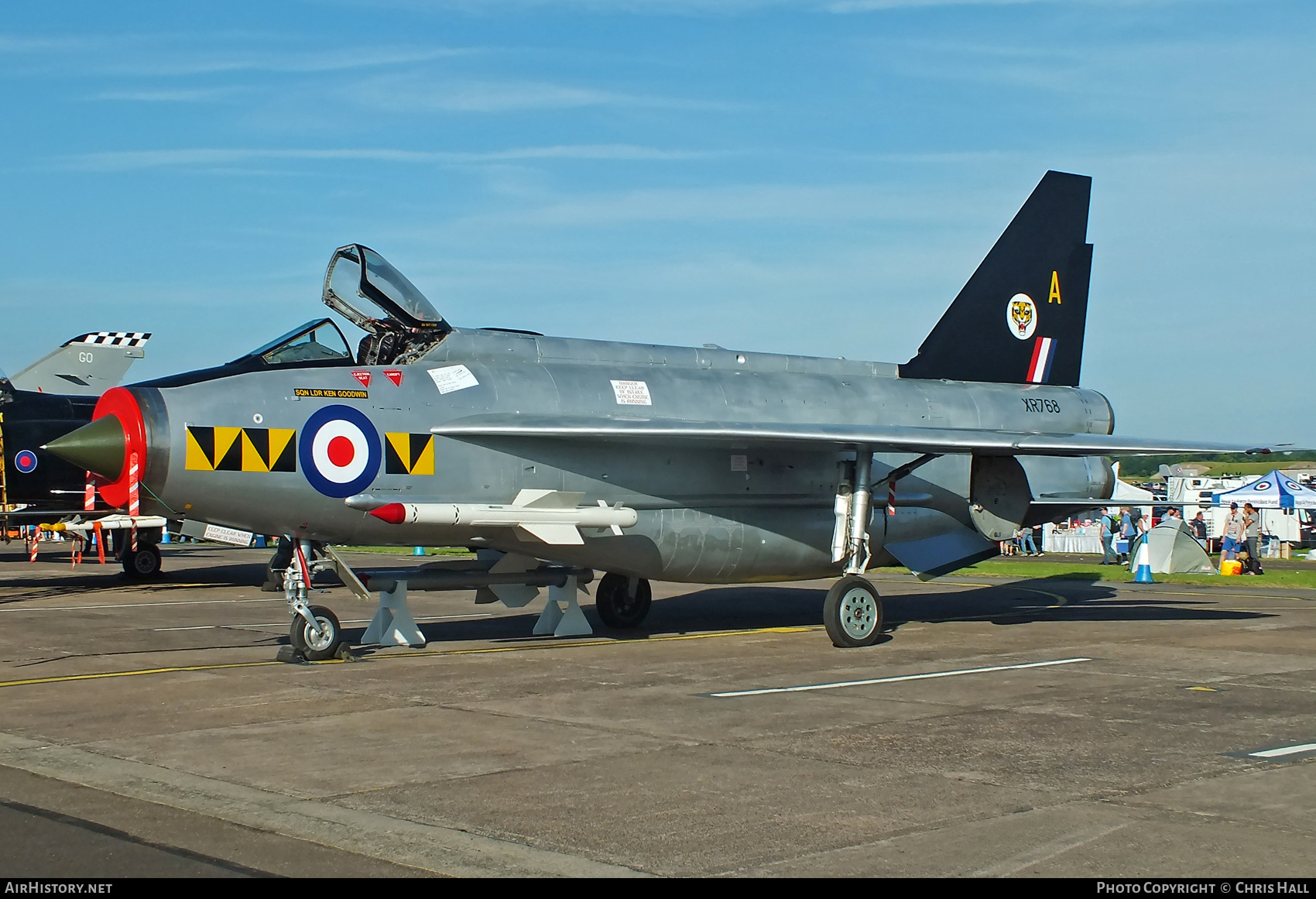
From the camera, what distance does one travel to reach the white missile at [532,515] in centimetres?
1111

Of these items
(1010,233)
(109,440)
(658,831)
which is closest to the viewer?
(658,831)

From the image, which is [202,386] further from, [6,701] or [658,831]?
[658,831]

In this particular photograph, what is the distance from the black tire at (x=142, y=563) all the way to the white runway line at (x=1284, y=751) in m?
21.2

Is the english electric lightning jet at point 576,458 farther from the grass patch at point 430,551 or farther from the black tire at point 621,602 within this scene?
the grass patch at point 430,551

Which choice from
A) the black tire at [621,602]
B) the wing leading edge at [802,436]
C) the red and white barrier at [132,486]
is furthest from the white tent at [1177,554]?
the red and white barrier at [132,486]

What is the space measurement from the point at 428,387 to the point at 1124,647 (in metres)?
7.64

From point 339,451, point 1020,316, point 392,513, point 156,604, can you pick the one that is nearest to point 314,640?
point 392,513

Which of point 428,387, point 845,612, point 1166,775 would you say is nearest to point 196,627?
point 428,387

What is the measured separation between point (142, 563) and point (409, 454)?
585 inches

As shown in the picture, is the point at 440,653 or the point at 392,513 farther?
the point at 440,653

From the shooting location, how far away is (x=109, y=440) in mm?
10359

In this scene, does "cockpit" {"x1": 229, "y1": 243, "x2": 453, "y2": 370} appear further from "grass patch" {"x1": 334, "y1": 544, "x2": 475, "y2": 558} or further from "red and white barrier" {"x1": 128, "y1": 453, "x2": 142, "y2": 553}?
"grass patch" {"x1": 334, "y1": 544, "x2": 475, "y2": 558}

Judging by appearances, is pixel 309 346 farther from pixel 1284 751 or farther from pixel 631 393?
pixel 1284 751

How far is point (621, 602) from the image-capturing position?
14.8 meters
